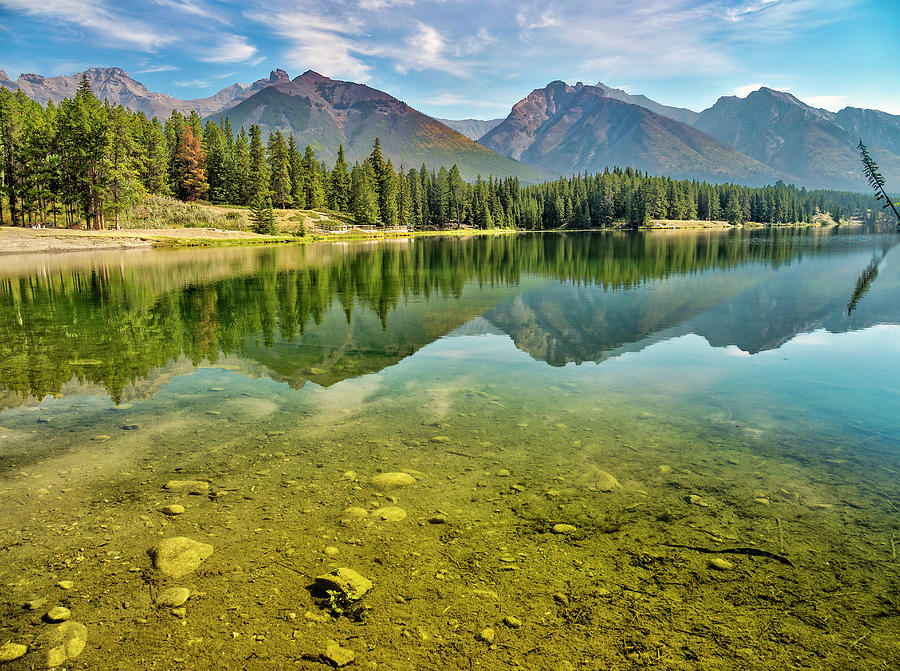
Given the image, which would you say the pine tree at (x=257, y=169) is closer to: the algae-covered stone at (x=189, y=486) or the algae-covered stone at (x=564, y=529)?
the algae-covered stone at (x=189, y=486)

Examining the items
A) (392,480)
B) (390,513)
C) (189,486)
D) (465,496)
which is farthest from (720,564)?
(189,486)

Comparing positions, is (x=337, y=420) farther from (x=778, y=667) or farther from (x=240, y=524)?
(x=778, y=667)

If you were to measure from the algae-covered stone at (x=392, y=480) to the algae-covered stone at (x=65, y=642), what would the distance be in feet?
12.7

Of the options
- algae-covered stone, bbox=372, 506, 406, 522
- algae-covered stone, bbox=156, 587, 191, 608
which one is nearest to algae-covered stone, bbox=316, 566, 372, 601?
algae-covered stone, bbox=372, 506, 406, 522

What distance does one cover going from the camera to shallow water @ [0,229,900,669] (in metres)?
4.79

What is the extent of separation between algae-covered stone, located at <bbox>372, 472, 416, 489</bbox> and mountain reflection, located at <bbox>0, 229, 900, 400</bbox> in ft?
20.0

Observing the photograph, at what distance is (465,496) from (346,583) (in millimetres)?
2438

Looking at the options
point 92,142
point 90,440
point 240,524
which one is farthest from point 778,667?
point 92,142

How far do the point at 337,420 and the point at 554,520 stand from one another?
5.58 meters

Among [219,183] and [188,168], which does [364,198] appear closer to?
[219,183]

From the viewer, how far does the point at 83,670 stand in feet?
14.2

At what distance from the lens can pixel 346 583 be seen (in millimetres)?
5387

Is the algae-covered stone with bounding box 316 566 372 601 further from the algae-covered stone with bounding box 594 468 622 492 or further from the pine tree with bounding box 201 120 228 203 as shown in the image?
the pine tree with bounding box 201 120 228 203

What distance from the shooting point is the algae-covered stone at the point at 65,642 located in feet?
14.6
